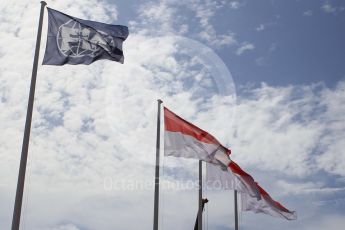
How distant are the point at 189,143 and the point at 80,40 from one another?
8250 mm

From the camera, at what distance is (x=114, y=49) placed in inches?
765

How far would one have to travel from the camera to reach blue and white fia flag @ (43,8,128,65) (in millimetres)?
17875

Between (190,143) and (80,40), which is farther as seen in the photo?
(190,143)

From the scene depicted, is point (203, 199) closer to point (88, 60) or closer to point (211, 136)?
point (211, 136)

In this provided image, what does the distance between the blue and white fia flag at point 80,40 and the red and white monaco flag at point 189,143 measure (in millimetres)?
5696

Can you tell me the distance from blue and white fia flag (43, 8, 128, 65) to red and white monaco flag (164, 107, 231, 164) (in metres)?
5.70

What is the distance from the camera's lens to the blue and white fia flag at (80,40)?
58.6 feet

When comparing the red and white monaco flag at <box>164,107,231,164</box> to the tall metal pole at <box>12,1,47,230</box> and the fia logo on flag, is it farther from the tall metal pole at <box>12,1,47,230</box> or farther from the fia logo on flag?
the tall metal pole at <box>12,1,47,230</box>

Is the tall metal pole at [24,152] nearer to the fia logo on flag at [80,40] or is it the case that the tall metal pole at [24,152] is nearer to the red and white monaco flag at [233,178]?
the fia logo on flag at [80,40]

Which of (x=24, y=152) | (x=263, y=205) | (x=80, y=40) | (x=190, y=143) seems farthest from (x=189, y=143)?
(x=263, y=205)

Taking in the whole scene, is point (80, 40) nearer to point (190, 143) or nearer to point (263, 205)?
point (190, 143)

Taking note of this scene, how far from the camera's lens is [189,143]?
24.6 meters

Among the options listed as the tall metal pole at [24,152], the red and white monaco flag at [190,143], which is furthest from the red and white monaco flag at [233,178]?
the tall metal pole at [24,152]

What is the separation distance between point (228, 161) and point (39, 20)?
1226 cm
